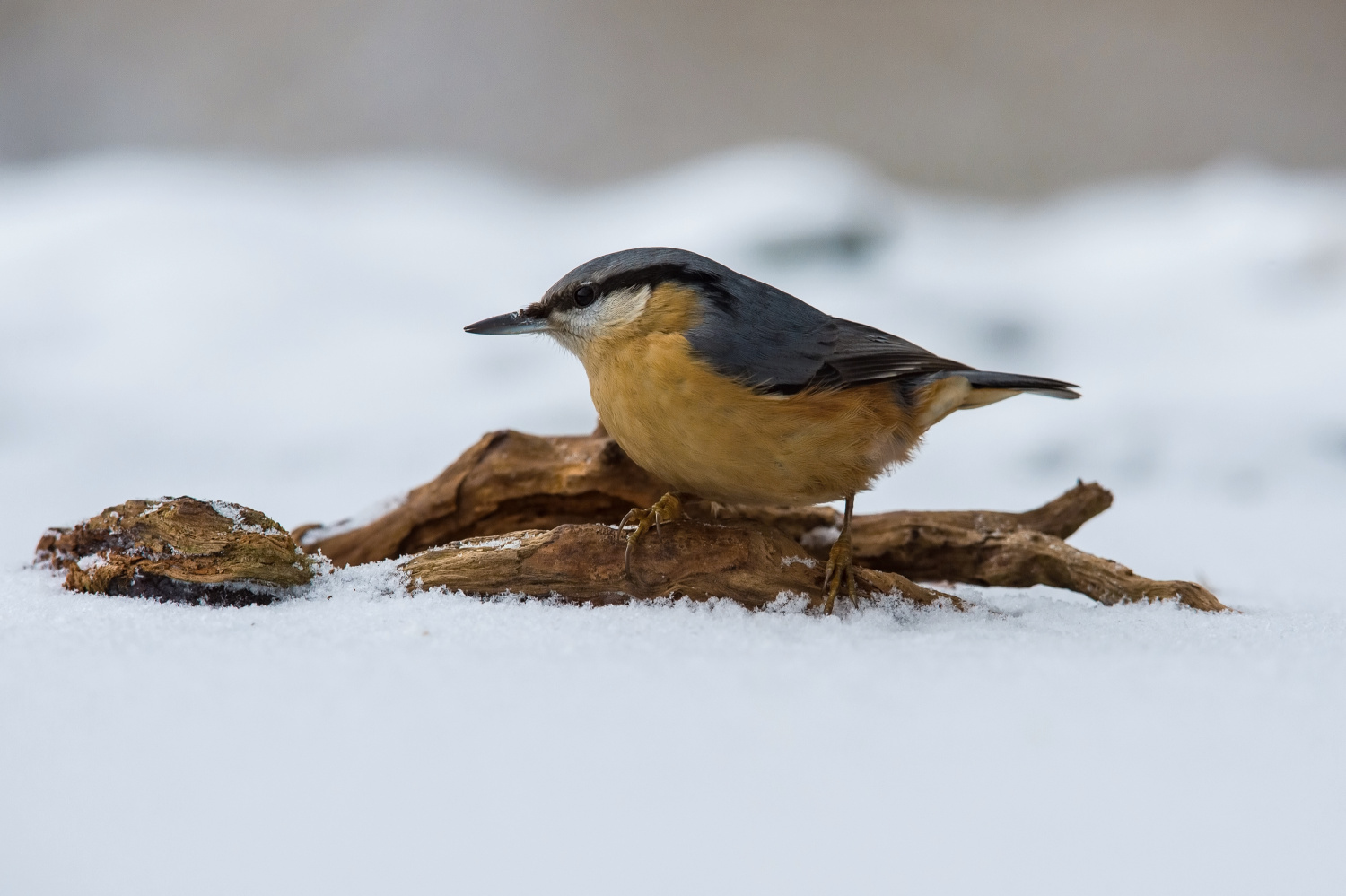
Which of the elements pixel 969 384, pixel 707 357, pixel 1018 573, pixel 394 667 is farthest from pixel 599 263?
pixel 1018 573

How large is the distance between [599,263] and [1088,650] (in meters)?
1.14

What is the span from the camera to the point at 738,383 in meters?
1.79

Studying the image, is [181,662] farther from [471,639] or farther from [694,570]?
[694,570]

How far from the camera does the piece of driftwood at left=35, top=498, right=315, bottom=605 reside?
1.73 meters

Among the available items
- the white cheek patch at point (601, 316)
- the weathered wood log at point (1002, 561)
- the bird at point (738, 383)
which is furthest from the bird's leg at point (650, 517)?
the weathered wood log at point (1002, 561)

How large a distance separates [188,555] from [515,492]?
2.29 feet

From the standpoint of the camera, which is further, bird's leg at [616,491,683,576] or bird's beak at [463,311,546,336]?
bird's beak at [463,311,546,336]

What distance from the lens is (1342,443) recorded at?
12.2 ft

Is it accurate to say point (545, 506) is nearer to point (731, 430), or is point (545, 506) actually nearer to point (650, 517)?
point (650, 517)

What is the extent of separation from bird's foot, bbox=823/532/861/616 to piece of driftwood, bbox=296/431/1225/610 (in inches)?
13.0

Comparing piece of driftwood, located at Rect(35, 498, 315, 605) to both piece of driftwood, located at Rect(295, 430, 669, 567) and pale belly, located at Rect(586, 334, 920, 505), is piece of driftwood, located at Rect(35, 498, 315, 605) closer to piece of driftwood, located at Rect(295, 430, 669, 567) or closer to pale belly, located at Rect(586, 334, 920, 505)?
piece of driftwood, located at Rect(295, 430, 669, 567)

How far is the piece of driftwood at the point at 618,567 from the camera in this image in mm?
1787

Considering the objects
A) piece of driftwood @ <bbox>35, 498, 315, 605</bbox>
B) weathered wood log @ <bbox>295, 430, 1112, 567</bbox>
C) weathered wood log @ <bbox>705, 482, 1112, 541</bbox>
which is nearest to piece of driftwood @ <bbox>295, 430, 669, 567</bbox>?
weathered wood log @ <bbox>295, 430, 1112, 567</bbox>

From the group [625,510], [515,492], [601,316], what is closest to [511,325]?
[601,316]
